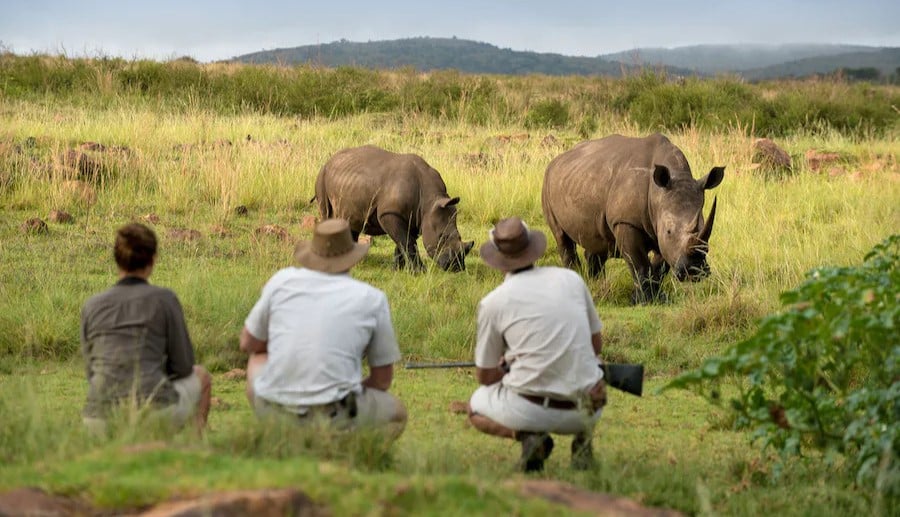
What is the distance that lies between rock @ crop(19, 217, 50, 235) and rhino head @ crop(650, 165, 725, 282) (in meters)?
6.38

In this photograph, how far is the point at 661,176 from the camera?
11.5 m

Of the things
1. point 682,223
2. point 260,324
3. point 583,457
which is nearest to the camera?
point 260,324

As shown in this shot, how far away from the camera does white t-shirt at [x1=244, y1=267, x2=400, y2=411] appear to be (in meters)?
6.02

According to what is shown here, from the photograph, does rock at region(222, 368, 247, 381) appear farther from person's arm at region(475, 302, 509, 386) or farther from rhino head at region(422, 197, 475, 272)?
rhino head at region(422, 197, 475, 272)

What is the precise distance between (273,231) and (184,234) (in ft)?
3.03

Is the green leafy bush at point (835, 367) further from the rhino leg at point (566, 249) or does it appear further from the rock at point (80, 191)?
the rock at point (80, 191)

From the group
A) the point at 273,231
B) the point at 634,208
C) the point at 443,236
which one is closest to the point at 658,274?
the point at 634,208

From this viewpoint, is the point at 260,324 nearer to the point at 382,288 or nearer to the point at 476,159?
the point at 382,288

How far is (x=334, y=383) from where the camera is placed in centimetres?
605

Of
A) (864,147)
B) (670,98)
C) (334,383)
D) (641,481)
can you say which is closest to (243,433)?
(334,383)

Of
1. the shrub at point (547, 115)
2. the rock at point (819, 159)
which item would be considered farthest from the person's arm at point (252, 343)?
the shrub at point (547, 115)

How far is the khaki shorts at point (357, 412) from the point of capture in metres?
6.03

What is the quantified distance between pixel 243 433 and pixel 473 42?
5577 inches

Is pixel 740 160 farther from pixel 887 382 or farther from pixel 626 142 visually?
pixel 887 382
